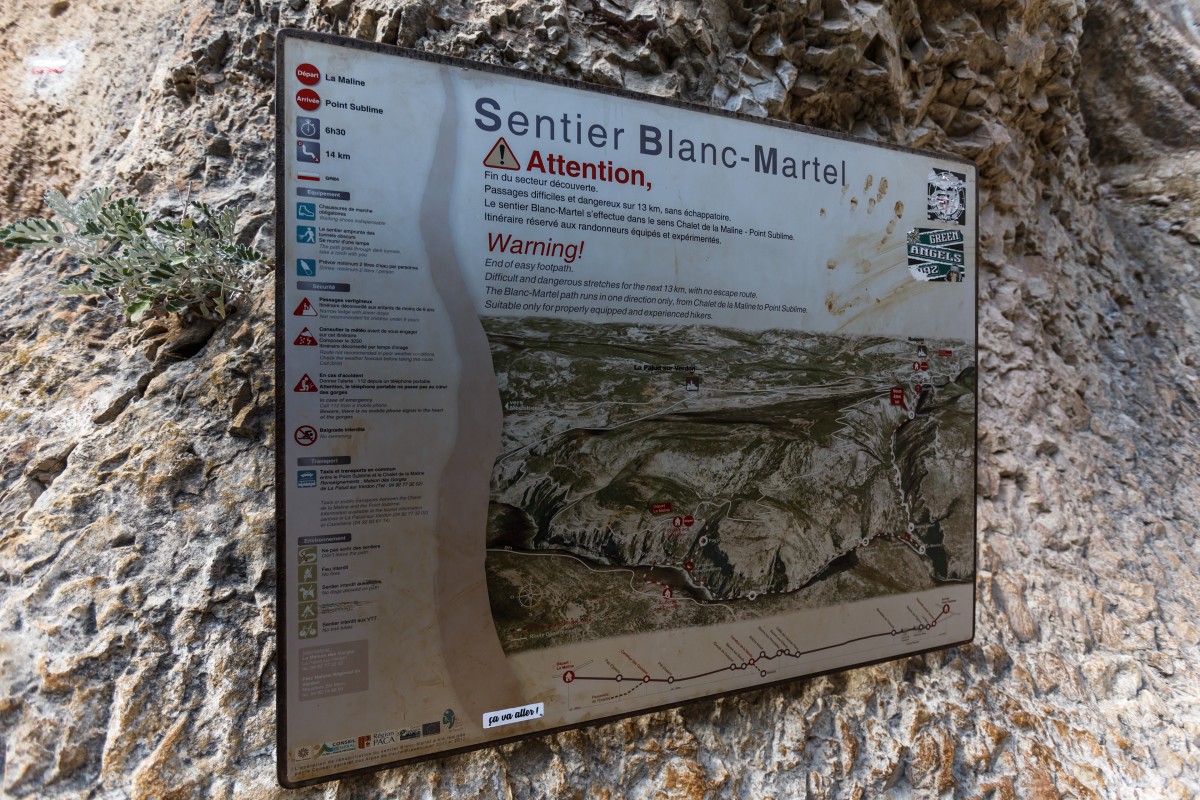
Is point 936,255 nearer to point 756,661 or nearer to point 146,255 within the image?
point 756,661

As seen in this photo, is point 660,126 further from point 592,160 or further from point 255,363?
point 255,363

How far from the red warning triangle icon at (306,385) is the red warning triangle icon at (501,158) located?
77 cm

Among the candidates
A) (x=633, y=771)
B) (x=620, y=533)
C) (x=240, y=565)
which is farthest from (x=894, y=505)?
(x=240, y=565)

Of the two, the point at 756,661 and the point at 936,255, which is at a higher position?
the point at 936,255

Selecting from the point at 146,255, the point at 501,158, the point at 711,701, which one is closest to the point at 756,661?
the point at 711,701

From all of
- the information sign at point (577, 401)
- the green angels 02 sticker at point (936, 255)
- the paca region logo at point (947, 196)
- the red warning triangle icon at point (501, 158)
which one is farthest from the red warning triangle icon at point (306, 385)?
the paca region logo at point (947, 196)

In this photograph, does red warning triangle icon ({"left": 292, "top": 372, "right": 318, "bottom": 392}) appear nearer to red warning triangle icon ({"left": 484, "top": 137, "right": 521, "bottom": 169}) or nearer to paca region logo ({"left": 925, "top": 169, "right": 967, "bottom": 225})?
red warning triangle icon ({"left": 484, "top": 137, "right": 521, "bottom": 169})

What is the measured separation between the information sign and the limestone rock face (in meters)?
0.24

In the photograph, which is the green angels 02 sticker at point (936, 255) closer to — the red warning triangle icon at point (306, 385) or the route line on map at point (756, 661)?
the route line on map at point (756, 661)

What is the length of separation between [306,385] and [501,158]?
32.9 inches

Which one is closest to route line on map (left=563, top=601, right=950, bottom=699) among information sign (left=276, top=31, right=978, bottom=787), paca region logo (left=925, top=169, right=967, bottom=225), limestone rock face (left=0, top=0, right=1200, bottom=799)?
information sign (left=276, top=31, right=978, bottom=787)

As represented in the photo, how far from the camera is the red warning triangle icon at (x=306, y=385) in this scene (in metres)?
1.49

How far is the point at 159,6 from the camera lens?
2865 mm

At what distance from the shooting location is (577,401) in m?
1.73
